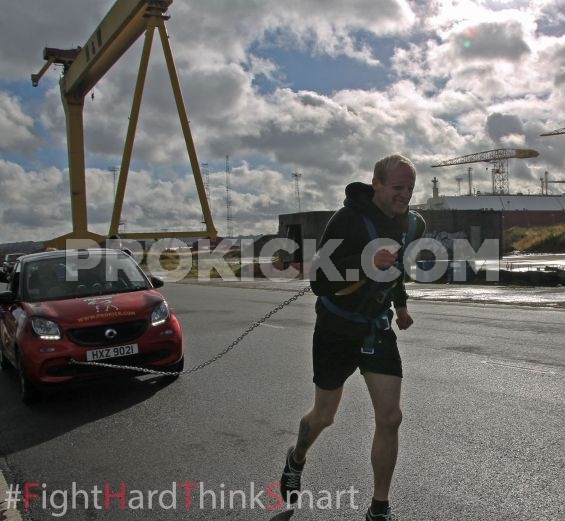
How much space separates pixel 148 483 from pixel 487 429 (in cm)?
259

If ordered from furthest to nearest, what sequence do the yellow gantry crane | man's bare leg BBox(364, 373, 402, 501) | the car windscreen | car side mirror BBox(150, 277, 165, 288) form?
the yellow gantry crane → car side mirror BBox(150, 277, 165, 288) → the car windscreen → man's bare leg BBox(364, 373, 402, 501)

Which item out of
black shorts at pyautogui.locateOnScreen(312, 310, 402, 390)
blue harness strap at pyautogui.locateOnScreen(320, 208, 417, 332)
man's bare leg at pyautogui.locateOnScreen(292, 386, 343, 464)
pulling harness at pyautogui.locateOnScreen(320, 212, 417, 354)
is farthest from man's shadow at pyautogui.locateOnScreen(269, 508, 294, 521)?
blue harness strap at pyautogui.locateOnScreen(320, 208, 417, 332)

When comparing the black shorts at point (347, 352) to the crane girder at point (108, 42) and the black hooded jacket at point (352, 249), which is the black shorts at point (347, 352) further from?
the crane girder at point (108, 42)

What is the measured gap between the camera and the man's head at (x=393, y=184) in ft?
11.3

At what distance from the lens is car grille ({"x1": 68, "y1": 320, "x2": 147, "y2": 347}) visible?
6.41 m

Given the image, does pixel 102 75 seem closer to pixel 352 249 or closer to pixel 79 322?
pixel 79 322

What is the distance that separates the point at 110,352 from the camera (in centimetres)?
642

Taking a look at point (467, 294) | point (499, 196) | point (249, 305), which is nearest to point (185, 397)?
point (249, 305)

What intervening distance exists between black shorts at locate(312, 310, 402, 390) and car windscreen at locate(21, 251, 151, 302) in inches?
173

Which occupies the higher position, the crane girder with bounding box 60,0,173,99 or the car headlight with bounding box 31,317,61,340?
the crane girder with bounding box 60,0,173,99

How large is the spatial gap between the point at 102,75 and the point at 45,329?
31593 millimetres

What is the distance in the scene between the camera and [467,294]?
752 inches

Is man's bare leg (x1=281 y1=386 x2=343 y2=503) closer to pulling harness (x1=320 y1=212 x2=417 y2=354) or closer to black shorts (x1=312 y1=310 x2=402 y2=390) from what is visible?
black shorts (x1=312 y1=310 x2=402 y2=390)

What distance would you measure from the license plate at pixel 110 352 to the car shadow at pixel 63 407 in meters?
0.22
